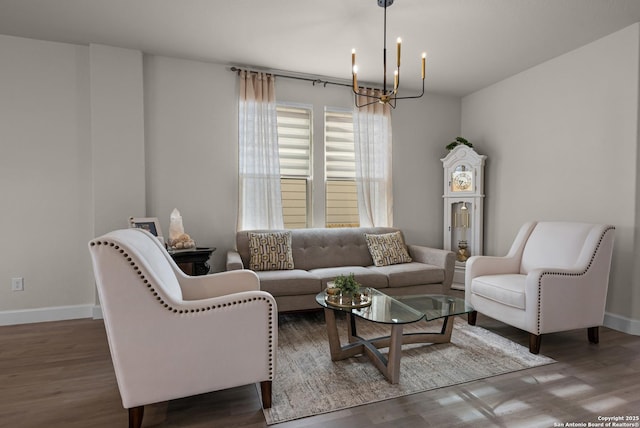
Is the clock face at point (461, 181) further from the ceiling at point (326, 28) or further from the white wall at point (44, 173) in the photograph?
the white wall at point (44, 173)

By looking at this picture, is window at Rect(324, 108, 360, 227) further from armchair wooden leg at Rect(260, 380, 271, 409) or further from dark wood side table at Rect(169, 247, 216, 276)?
armchair wooden leg at Rect(260, 380, 271, 409)

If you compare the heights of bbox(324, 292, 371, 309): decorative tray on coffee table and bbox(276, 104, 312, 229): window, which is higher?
bbox(276, 104, 312, 229): window

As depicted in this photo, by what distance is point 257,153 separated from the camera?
3926mm

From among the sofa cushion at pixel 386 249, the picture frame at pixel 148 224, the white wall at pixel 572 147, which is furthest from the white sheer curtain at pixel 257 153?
the white wall at pixel 572 147

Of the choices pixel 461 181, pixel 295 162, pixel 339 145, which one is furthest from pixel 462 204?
pixel 295 162

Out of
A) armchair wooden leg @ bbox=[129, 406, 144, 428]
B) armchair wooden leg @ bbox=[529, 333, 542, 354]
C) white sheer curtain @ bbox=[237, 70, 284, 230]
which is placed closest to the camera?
armchair wooden leg @ bbox=[129, 406, 144, 428]

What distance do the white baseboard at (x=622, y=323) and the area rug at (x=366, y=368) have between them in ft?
3.97

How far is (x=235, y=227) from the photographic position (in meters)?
3.92

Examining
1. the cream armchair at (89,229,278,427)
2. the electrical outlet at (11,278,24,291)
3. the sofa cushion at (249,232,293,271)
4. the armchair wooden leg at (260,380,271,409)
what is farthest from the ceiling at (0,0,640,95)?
the armchair wooden leg at (260,380,271,409)

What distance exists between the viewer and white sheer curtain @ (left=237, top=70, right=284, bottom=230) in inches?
153

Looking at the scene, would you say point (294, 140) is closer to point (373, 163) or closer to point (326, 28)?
point (373, 163)

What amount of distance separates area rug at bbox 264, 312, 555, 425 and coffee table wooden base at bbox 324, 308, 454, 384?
50 mm

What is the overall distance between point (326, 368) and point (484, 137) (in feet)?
12.5

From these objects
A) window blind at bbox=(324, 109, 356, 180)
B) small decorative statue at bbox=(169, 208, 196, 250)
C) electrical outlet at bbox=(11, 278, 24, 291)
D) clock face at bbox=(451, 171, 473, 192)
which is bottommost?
electrical outlet at bbox=(11, 278, 24, 291)
